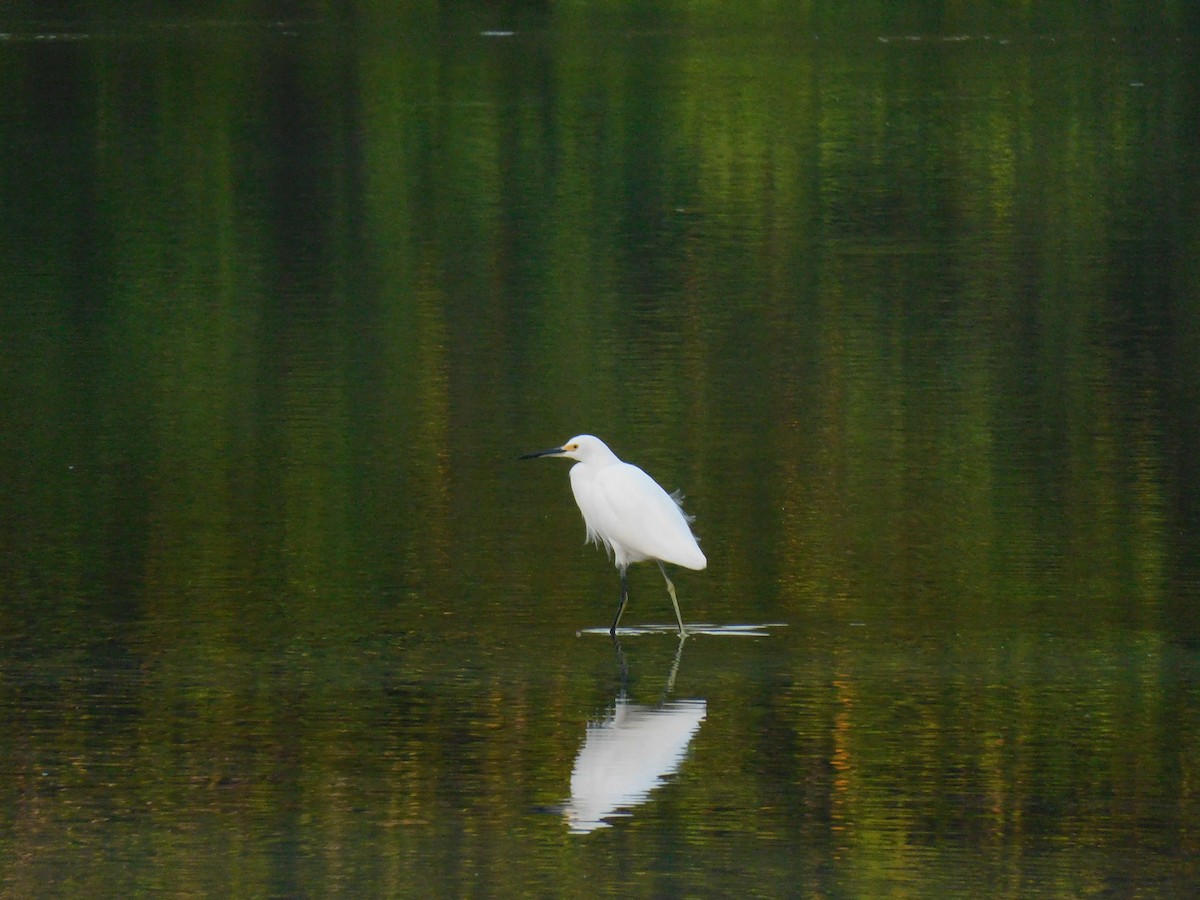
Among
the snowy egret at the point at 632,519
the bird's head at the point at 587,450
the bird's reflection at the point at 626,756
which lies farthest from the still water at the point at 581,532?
the bird's head at the point at 587,450

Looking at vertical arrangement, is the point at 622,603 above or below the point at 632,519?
below

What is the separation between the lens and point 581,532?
36.7 ft

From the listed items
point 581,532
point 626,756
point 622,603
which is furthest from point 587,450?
point 626,756

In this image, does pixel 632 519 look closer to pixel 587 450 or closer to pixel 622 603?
pixel 622 603

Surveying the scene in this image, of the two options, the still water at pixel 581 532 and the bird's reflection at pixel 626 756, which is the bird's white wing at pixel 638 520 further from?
the bird's reflection at pixel 626 756

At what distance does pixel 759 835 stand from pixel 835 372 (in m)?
8.44

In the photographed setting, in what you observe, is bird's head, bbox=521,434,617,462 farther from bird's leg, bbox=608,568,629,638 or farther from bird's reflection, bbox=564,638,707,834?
bird's reflection, bbox=564,638,707,834

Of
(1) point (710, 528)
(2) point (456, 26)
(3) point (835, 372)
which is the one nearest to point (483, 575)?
(1) point (710, 528)

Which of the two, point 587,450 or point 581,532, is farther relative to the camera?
point 581,532

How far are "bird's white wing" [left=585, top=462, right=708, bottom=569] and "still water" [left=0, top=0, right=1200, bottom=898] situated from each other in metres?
0.31

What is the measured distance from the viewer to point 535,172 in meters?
27.8

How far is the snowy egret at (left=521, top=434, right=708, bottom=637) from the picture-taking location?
9156mm

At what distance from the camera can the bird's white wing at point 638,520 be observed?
915cm

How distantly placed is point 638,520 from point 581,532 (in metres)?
1.96
